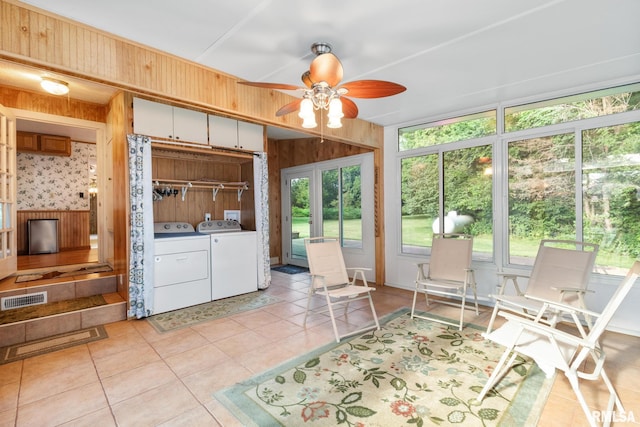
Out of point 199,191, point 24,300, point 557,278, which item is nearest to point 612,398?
point 557,278

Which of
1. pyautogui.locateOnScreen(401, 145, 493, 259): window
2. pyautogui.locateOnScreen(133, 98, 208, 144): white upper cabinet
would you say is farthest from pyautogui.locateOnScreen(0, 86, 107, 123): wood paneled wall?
pyautogui.locateOnScreen(401, 145, 493, 259): window

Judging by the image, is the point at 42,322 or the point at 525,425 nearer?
the point at 525,425

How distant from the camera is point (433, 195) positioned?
443 centimetres

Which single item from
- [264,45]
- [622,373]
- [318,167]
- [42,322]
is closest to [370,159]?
[318,167]

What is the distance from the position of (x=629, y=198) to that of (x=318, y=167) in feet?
14.2

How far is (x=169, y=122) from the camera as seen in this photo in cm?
345

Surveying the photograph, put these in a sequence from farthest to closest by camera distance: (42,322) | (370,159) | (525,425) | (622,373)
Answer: (370,159) → (42,322) → (622,373) → (525,425)

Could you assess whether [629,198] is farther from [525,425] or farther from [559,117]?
[525,425]

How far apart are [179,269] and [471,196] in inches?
151

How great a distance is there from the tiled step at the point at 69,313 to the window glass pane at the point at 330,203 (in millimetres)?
3438

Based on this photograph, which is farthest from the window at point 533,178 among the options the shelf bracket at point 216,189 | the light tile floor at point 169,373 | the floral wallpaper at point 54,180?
the floral wallpaper at point 54,180

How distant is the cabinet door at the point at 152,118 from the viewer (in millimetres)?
3219

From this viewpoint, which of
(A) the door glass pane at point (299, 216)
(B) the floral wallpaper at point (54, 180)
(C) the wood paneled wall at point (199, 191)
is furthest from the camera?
(A) the door glass pane at point (299, 216)

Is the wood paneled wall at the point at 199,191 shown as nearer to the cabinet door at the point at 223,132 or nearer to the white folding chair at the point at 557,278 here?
the cabinet door at the point at 223,132
